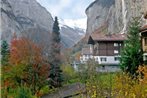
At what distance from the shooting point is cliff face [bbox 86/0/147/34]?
9344 centimetres

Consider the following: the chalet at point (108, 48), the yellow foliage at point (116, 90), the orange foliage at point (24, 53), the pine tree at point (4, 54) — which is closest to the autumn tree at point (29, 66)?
the orange foliage at point (24, 53)

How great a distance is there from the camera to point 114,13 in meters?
117

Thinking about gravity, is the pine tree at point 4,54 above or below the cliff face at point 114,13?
below

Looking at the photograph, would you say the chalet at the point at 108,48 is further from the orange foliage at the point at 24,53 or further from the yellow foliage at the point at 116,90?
the yellow foliage at the point at 116,90

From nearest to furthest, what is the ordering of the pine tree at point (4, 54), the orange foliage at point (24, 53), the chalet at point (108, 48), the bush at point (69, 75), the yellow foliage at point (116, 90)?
the yellow foliage at point (116, 90) → the orange foliage at point (24, 53) → the pine tree at point (4, 54) → the bush at point (69, 75) → the chalet at point (108, 48)

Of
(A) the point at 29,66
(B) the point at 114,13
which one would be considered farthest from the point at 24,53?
Answer: (B) the point at 114,13

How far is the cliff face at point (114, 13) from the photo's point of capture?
93.4 m

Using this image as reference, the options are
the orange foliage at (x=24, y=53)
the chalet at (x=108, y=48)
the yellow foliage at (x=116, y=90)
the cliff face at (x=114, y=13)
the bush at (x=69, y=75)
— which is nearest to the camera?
the yellow foliage at (x=116, y=90)

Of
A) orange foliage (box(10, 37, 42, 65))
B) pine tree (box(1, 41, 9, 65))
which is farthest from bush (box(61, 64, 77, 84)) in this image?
orange foliage (box(10, 37, 42, 65))

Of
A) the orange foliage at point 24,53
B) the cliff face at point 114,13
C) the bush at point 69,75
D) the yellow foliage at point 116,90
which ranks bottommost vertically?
the bush at point 69,75

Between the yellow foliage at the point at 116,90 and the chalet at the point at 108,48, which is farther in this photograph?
the chalet at the point at 108,48

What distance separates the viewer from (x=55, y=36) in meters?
64.8

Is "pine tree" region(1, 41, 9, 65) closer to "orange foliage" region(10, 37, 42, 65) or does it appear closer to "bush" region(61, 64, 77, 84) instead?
"orange foliage" region(10, 37, 42, 65)

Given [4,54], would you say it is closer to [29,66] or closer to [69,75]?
[29,66]
